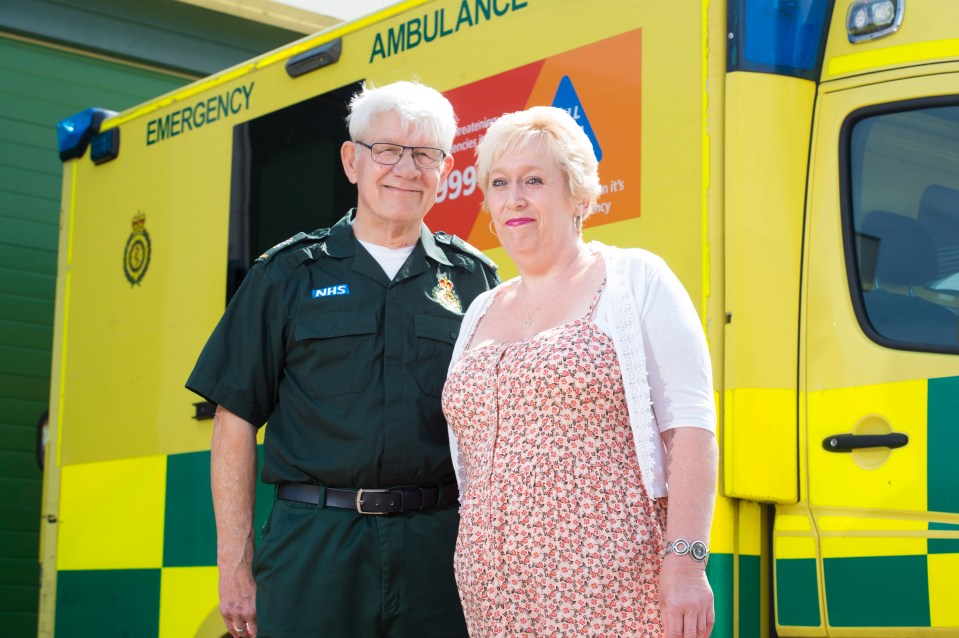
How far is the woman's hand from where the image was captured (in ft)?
7.47

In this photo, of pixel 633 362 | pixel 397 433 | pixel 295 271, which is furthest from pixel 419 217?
pixel 633 362

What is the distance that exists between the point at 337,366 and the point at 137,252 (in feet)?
8.48

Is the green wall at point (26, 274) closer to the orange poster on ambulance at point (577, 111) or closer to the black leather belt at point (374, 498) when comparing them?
the orange poster on ambulance at point (577, 111)

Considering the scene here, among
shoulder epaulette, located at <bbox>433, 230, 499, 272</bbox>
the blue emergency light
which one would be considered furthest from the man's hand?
the blue emergency light

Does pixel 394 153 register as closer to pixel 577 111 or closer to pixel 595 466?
pixel 577 111

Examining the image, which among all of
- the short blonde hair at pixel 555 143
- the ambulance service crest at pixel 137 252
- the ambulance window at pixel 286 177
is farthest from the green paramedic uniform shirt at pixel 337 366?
the ambulance service crest at pixel 137 252

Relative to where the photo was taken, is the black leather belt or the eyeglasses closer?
the black leather belt

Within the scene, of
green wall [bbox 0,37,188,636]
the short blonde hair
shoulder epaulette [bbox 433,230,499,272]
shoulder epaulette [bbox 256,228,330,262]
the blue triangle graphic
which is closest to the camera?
the short blonde hair

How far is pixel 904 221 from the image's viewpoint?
3.16 metres

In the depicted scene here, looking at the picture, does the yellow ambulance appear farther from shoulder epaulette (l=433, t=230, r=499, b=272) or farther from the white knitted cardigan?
the white knitted cardigan

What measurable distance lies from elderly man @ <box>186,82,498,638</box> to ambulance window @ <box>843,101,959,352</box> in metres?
1.03

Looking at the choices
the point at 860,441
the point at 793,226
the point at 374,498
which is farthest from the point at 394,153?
the point at 860,441

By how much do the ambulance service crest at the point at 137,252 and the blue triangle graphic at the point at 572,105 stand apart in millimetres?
2178

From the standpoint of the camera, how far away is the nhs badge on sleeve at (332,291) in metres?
2.92
